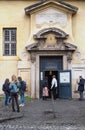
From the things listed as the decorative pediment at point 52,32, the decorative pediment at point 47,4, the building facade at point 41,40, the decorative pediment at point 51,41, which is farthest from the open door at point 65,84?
the decorative pediment at point 47,4

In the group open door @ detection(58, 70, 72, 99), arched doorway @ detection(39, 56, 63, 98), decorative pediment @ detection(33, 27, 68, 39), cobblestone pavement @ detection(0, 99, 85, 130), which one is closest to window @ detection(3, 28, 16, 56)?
decorative pediment @ detection(33, 27, 68, 39)

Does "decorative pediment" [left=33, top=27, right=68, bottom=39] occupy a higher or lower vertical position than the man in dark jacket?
higher

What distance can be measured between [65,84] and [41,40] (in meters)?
3.81

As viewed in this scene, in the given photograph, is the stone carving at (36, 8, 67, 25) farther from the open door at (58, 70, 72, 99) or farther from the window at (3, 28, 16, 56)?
the open door at (58, 70, 72, 99)

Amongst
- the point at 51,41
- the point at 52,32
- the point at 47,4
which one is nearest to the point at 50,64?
the point at 51,41

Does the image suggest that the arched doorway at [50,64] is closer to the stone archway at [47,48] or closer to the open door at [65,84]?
the stone archway at [47,48]

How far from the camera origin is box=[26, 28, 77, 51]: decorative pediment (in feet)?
106

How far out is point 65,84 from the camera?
31.9 m

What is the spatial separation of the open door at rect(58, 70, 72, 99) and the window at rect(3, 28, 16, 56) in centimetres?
420

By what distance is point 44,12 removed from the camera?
33.1m

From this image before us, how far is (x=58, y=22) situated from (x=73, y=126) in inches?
669

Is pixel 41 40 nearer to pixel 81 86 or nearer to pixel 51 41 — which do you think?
pixel 51 41

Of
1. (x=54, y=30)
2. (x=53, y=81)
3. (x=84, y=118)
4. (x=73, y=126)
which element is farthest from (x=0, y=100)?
(x=73, y=126)

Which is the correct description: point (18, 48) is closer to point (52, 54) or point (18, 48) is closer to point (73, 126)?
→ point (52, 54)
